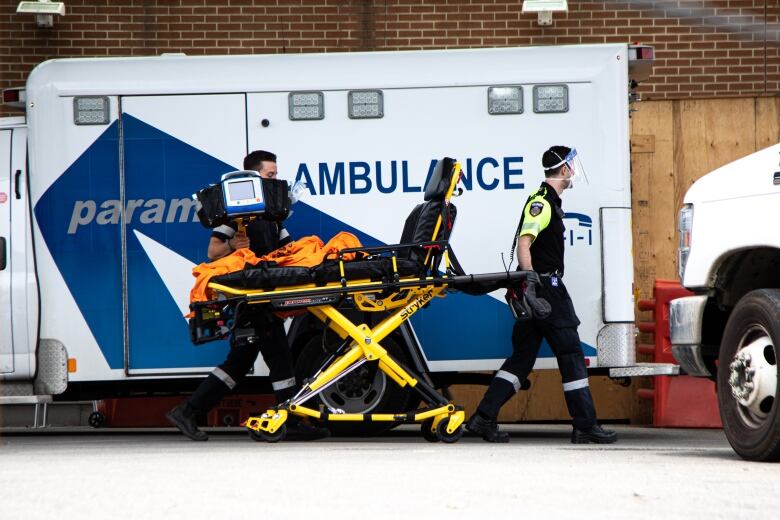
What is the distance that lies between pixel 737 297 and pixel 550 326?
1.57 meters

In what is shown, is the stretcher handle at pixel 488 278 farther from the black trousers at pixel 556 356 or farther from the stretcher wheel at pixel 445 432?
the stretcher wheel at pixel 445 432

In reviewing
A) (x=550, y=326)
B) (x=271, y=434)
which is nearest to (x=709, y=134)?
(x=550, y=326)

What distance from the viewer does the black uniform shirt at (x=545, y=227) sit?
364 inches

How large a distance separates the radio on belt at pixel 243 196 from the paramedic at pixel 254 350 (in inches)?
11.7

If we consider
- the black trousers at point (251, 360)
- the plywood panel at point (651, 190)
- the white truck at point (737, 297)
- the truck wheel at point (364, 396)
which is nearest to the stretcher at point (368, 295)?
the black trousers at point (251, 360)

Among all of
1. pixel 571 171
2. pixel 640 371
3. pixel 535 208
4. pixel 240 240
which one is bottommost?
pixel 640 371

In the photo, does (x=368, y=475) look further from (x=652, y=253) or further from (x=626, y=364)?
(x=652, y=253)

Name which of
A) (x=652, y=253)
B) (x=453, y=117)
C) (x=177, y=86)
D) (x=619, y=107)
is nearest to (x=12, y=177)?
(x=177, y=86)

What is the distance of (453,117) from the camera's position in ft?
32.5

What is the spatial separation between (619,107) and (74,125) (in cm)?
369

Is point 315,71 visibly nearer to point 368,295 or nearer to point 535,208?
point 368,295

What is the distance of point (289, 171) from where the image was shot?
9938 mm

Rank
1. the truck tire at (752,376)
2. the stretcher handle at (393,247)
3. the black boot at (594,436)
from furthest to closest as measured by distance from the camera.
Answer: the black boot at (594,436), the stretcher handle at (393,247), the truck tire at (752,376)

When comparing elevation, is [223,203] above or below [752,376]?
above
